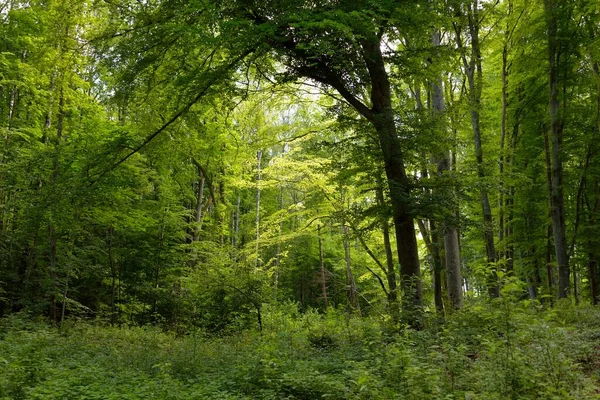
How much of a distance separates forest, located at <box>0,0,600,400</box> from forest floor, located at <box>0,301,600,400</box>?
4 cm

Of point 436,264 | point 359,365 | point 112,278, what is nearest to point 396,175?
point 436,264

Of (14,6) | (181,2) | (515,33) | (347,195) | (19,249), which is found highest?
(14,6)

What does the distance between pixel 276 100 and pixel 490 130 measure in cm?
973

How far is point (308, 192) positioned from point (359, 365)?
11237mm

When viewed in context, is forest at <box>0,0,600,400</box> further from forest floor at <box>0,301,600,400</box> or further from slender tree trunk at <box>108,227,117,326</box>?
slender tree trunk at <box>108,227,117,326</box>

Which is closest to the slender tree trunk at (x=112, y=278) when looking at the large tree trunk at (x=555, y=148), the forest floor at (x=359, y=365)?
the forest floor at (x=359, y=365)

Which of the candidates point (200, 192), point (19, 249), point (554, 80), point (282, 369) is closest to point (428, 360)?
point (282, 369)

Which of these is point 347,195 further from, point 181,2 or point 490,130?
point 181,2

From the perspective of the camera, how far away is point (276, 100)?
41.0 feet

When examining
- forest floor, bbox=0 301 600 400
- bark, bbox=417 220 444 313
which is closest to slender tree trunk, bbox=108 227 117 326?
forest floor, bbox=0 301 600 400

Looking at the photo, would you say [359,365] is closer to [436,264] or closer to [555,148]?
[436,264]

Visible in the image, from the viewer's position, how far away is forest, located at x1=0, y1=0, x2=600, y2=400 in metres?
5.10

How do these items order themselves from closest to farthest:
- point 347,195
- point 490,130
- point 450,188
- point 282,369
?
point 282,369 → point 450,188 → point 347,195 → point 490,130

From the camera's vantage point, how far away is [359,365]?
485cm
